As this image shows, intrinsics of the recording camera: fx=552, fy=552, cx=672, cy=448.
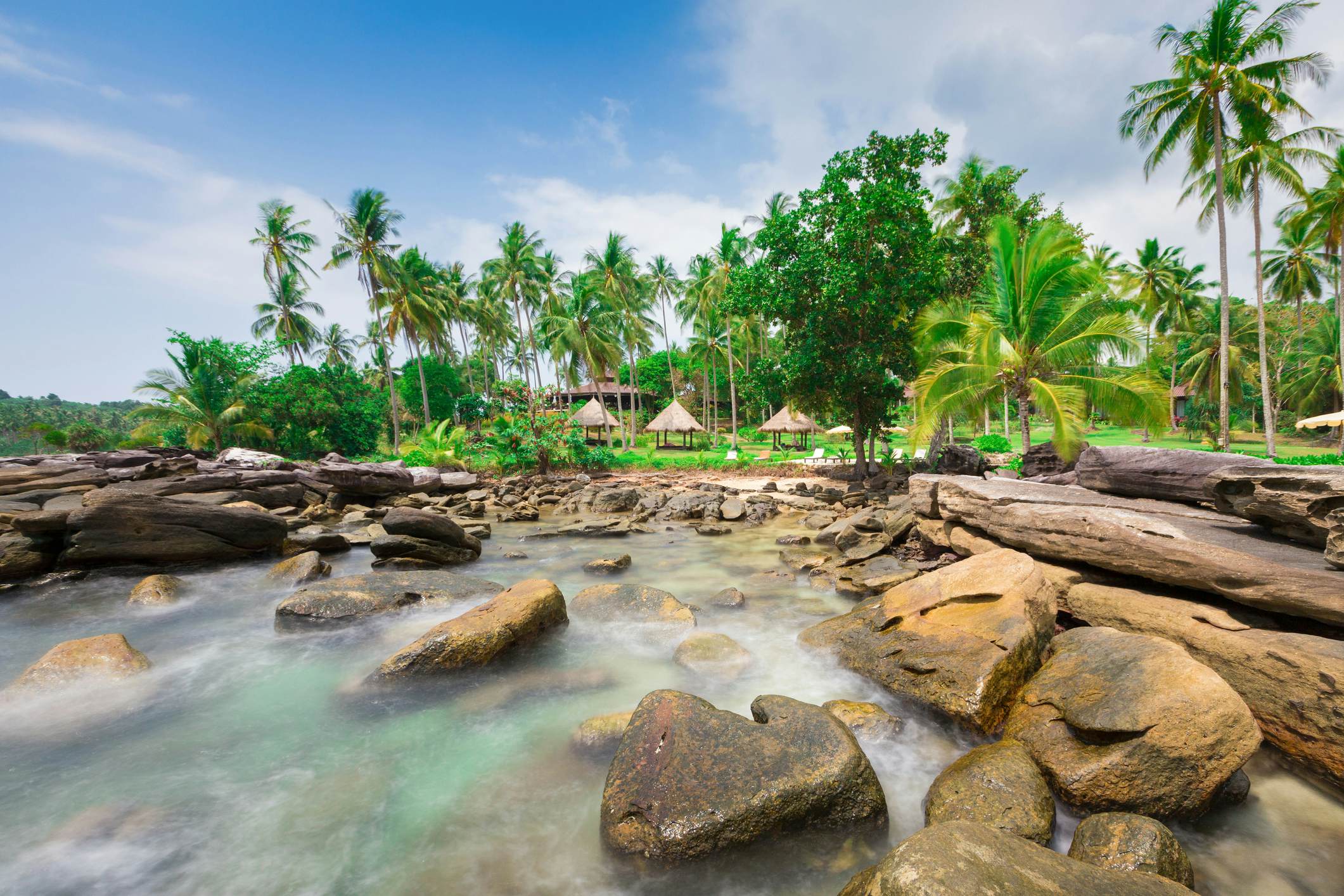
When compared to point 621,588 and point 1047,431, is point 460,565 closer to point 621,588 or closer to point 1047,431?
point 621,588

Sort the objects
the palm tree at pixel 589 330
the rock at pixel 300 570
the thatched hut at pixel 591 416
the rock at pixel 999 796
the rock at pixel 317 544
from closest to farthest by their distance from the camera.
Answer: the rock at pixel 999 796
the rock at pixel 300 570
the rock at pixel 317 544
the palm tree at pixel 589 330
the thatched hut at pixel 591 416

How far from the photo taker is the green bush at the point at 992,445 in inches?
1133

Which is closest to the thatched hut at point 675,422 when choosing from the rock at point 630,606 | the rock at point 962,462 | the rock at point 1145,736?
the rock at point 962,462

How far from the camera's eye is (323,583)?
24.4 ft

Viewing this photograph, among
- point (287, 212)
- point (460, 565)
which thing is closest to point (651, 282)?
point (287, 212)

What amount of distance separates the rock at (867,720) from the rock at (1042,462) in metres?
11.4

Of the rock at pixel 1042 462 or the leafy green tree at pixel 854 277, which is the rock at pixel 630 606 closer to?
the rock at pixel 1042 462

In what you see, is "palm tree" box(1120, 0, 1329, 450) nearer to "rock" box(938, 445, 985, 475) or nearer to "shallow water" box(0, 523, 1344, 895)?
"rock" box(938, 445, 985, 475)

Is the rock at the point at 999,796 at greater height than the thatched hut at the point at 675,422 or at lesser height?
lesser

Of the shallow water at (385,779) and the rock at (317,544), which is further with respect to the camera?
the rock at (317,544)

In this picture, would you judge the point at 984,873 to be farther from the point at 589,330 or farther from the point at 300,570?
the point at 589,330

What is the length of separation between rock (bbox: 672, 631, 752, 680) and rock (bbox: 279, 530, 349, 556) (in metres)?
8.22

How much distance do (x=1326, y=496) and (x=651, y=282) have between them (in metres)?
46.0

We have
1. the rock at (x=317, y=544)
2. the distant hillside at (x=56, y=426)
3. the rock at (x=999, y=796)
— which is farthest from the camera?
the distant hillside at (x=56, y=426)
